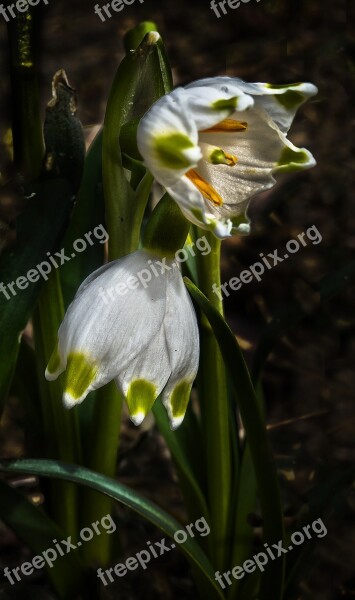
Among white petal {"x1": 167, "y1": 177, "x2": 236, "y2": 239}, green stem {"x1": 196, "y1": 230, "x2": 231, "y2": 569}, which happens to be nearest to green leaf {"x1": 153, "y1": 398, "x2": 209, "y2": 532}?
green stem {"x1": 196, "y1": 230, "x2": 231, "y2": 569}

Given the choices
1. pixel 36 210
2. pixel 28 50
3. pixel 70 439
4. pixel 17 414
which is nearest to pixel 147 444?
pixel 17 414

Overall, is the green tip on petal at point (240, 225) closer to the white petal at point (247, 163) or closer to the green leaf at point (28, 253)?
the white petal at point (247, 163)

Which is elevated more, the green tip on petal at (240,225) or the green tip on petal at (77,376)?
the green tip on petal at (240,225)

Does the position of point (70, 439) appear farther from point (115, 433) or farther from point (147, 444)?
point (147, 444)

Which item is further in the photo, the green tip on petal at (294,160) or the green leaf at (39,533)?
the green leaf at (39,533)

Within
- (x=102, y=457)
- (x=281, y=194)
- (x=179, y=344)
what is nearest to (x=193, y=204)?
(x=179, y=344)

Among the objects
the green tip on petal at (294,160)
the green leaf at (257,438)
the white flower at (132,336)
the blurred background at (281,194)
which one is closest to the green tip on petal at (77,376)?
the white flower at (132,336)

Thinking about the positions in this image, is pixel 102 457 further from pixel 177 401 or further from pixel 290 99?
pixel 290 99
